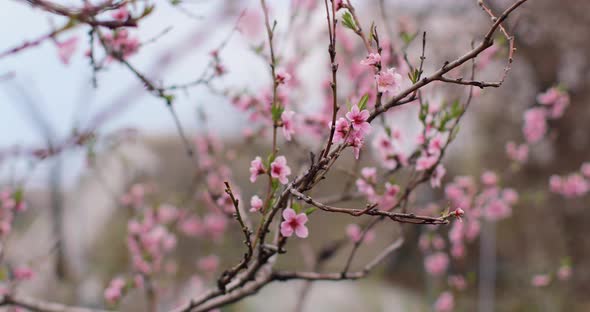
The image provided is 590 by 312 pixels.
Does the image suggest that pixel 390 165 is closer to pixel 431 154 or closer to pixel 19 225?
pixel 431 154

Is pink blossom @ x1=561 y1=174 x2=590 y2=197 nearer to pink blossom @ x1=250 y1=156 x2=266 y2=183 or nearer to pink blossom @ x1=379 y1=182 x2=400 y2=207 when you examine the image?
pink blossom @ x1=379 y1=182 x2=400 y2=207

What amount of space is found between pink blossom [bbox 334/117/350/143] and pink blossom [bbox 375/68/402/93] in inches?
3.1

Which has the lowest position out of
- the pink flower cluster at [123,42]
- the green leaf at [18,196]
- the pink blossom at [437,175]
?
the pink blossom at [437,175]

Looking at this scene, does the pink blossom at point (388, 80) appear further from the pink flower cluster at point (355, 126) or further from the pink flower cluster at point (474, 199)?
the pink flower cluster at point (474, 199)

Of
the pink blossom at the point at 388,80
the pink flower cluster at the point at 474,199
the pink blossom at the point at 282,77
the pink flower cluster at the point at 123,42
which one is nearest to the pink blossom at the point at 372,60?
the pink blossom at the point at 388,80

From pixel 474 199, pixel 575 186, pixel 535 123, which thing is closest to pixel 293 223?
pixel 474 199

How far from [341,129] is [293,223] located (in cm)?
18

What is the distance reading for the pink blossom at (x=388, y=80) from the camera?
2.63 ft

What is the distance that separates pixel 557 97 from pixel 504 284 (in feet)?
13.1

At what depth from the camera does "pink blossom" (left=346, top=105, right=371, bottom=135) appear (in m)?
0.78

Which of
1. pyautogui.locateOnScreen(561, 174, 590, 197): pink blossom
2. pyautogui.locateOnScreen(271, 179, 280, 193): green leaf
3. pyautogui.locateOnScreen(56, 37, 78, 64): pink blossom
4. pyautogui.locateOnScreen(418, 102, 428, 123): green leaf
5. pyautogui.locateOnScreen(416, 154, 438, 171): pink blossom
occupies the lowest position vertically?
pyautogui.locateOnScreen(271, 179, 280, 193): green leaf

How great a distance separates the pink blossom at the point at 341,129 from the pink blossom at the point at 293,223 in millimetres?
141

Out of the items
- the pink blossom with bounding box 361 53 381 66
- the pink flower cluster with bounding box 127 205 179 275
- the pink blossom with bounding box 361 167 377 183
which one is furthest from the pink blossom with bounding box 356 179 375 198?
the pink flower cluster with bounding box 127 205 179 275

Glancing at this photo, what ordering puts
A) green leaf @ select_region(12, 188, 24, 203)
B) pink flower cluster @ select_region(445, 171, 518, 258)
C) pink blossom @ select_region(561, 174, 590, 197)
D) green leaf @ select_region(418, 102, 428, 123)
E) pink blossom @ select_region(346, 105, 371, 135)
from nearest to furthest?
pink blossom @ select_region(346, 105, 371, 135)
green leaf @ select_region(418, 102, 428, 123)
green leaf @ select_region(12, 188, 24, 203)
pink flower cluster @ select_region(445, 171, 518, 258)
pink blossom @ select_region(561, 174, 590, 197)
